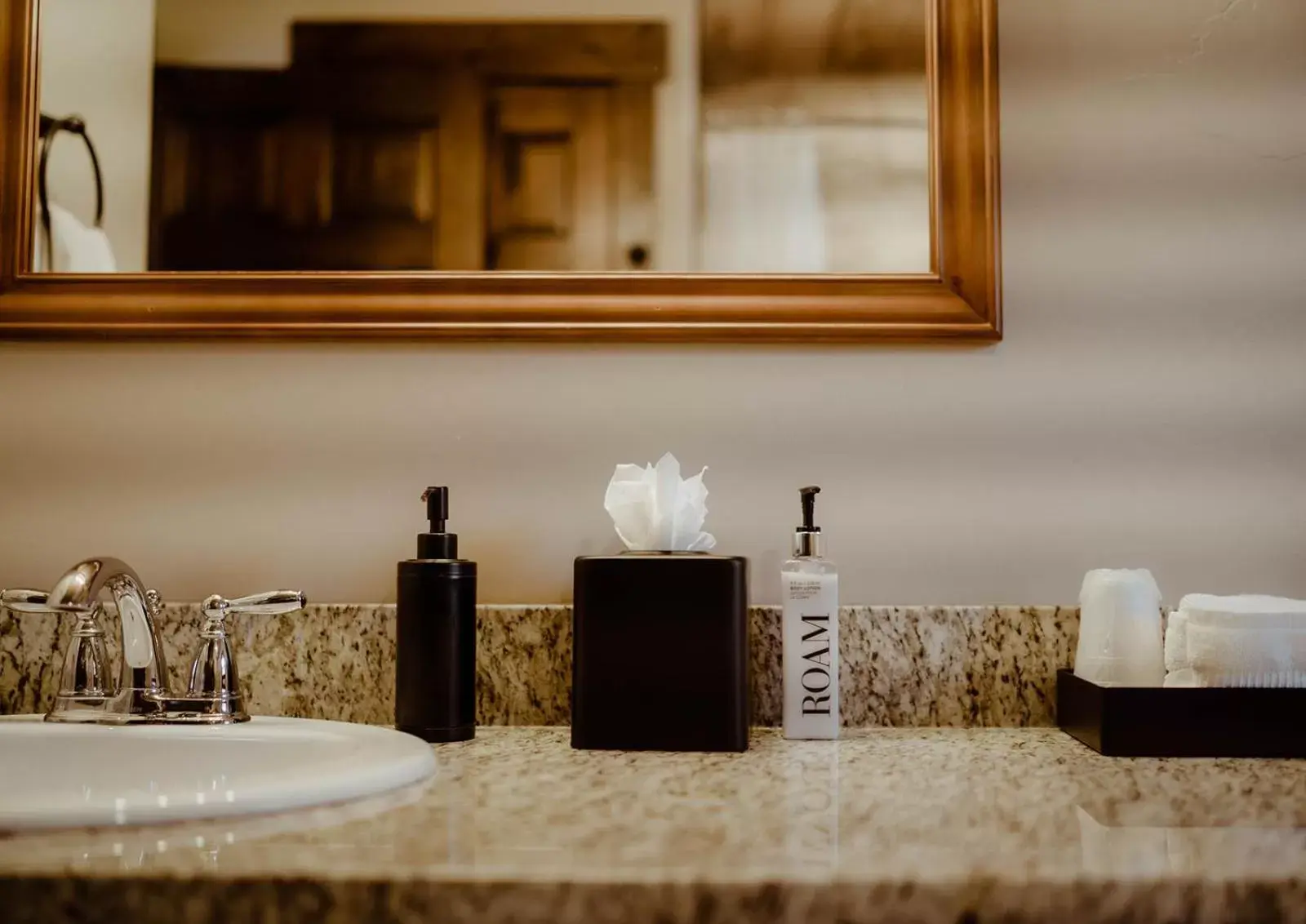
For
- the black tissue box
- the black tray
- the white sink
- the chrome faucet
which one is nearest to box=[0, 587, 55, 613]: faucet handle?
the chrome faucet

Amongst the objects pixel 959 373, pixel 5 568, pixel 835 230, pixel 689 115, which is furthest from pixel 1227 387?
pixel 5 568

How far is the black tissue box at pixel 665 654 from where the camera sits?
77 centimetres

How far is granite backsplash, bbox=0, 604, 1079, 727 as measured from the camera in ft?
2.96

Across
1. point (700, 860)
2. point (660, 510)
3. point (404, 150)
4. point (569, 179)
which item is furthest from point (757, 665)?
point (404, 150)

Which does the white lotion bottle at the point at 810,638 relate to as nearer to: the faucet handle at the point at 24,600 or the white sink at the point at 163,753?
the white sink at the point at 163,753

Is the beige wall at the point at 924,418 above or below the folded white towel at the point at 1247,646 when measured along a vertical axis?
above

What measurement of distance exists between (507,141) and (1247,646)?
2.75 ft

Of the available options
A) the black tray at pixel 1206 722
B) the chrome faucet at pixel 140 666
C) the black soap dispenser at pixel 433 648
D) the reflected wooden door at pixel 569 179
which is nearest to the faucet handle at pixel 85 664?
the chrome faucet at pixel 140 666

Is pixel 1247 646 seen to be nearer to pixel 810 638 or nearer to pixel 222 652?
pixel 810 638

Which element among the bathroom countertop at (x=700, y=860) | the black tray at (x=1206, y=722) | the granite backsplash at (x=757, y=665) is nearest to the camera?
the bathroom countertop at (x=700, y=860)

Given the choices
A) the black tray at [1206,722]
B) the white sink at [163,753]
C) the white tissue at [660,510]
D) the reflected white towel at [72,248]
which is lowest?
the white sink at [163,753]

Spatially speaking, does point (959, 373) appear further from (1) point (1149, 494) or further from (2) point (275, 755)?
(2) point (275, 755)

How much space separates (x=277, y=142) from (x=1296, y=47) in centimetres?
108

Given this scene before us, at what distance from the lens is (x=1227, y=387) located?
3.13 ft
